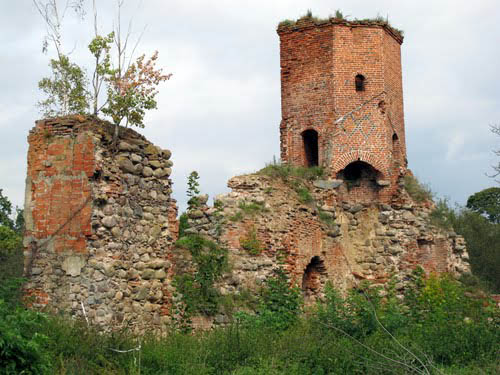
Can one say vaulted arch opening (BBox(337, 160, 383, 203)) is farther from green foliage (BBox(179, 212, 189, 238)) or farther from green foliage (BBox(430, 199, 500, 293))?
green foliage (BBox(430, 199, 500, 293))

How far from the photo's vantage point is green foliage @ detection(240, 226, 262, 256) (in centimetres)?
1230

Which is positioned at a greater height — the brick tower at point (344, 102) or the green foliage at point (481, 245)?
the brick tower at point (344, 102)

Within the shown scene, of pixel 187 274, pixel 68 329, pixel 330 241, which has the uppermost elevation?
pixel 330 241

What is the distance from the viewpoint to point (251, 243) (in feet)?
40.5

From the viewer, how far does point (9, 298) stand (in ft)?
26.2

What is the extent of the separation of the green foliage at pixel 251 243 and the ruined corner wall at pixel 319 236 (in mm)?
29

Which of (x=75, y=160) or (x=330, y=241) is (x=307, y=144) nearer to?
(x=330, y=241)

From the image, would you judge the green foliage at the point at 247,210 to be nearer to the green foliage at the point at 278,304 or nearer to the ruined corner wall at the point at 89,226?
the green foliage at the point at 278,304

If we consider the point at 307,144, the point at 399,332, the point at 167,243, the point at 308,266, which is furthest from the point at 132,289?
the point at 307,144

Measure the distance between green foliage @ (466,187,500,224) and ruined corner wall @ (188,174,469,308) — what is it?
18.6 m

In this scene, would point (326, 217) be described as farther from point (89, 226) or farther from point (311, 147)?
point (89, 226)

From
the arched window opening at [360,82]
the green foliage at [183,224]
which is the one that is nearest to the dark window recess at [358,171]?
the arched window opening at [360,82]

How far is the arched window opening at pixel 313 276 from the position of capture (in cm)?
1491

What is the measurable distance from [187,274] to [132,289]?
1.96m
